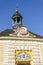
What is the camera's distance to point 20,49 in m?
20.9

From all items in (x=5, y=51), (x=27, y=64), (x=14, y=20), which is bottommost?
(x=27, y=64)

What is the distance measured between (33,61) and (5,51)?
9.51 feet

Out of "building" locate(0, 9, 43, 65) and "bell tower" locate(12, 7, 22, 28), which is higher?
"bell tower" locate(12, 7, 22, 28)

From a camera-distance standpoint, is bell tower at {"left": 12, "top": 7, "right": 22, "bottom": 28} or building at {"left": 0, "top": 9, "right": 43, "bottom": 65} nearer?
building at {"left": 0, "top": 9, "right": 43, "bottom": 65}

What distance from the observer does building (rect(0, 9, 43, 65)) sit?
20562mm

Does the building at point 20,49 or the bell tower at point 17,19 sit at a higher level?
the bell tower at point 17,19

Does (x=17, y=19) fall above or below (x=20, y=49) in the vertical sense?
above

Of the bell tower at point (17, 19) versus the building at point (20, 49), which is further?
the bell tower at point (17, 19)

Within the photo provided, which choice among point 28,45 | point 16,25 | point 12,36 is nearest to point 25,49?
point 28,45

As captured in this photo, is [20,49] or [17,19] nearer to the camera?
[20,49]

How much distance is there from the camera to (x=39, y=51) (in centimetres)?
2106

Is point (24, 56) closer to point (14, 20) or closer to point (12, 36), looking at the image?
point (12, 36)

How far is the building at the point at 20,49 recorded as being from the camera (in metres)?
20.6

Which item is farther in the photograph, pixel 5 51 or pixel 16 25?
pixel 16 25
